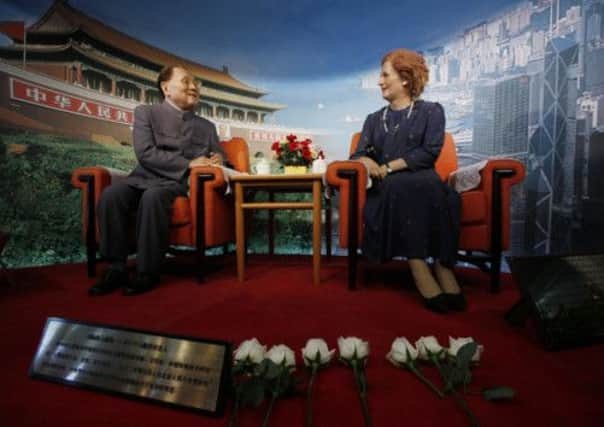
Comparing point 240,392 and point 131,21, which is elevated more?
point 131,21

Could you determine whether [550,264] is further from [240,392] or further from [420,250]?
[240,392]

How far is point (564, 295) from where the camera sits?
3.46ft

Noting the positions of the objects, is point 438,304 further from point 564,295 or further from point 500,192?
point 500,192

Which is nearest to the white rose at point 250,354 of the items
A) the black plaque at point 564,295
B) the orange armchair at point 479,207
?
the black plaque at point 564,295

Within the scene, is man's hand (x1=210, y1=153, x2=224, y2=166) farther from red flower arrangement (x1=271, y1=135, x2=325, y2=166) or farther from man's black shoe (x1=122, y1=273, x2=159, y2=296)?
man's black shoe (x1=122, y1=273, x2=159, y2=296)

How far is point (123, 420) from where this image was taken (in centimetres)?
66

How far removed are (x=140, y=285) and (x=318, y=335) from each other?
1.08m

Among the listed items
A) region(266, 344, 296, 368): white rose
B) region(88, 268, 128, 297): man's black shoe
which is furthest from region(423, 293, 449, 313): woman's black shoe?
region(88, 268, 128, 297): man's black shoe

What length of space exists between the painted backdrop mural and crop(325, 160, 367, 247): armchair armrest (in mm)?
1958

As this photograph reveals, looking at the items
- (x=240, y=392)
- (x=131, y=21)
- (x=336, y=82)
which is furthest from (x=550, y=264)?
(x=131, y=21)

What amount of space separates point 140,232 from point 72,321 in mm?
1017

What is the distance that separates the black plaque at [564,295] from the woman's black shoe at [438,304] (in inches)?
11.6

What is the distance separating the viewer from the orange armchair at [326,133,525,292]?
5.50 ft

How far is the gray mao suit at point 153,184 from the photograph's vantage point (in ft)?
5.71
